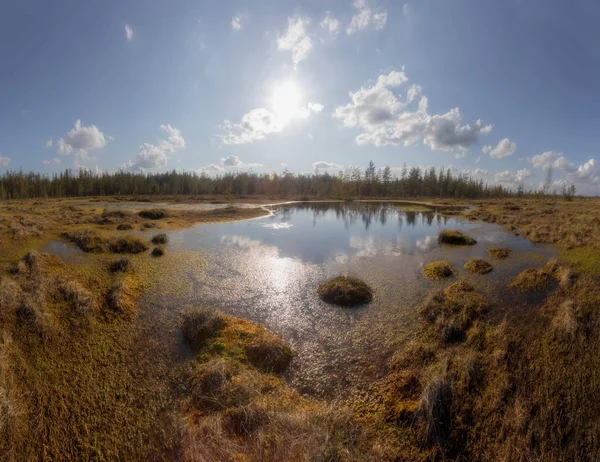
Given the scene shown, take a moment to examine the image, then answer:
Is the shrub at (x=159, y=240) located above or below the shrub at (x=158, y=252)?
above

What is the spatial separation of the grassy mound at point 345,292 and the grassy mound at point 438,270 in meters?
4.67

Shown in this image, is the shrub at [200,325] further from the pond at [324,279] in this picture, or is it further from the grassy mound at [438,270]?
the grassy mound at [438,270]

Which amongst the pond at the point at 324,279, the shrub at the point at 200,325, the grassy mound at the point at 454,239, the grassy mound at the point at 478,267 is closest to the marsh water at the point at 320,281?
the pond at the point at 324,279

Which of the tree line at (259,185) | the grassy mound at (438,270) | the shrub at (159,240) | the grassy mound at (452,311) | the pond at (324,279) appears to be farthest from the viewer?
the tree line at (259,185)

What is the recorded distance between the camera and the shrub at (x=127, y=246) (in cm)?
1844

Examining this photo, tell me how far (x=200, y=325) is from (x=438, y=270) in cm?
1339

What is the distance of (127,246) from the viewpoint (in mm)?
18688

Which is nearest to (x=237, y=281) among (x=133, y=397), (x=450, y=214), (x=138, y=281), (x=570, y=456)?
(x=138, y=281)

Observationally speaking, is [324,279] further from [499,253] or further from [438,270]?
[499,253]

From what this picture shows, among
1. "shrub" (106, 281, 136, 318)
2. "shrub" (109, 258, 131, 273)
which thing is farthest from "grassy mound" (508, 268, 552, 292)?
"shrub" (109, 258, 131, 273)

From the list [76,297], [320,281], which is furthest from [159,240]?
[320,281]

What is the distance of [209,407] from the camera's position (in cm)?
656

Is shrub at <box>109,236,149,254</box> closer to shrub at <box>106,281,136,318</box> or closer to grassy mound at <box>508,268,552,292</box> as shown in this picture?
shrub at <box>106,281,136,318</box>

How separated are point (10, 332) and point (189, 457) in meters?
7.28
